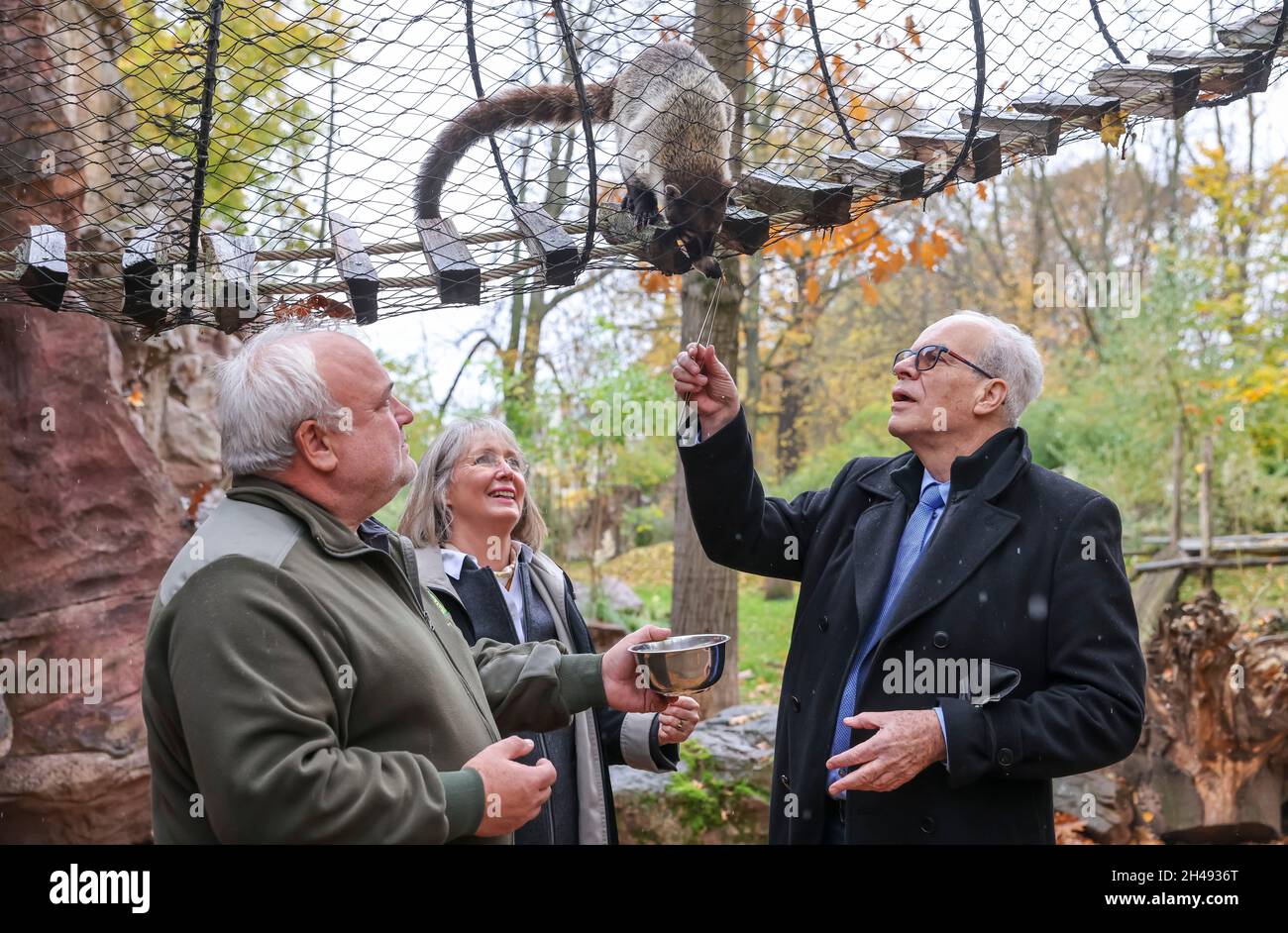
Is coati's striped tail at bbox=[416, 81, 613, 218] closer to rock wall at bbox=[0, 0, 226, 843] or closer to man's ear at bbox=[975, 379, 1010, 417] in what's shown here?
man's ear at bbox=[975, 379, 1010, 417]

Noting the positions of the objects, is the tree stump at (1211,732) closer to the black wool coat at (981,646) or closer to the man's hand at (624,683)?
the black wool coat at (981,646)

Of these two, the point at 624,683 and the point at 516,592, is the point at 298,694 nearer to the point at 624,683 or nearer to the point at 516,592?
the point at 624,683

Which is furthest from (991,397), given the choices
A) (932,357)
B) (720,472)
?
(720,472)

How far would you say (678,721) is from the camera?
2.71 meters

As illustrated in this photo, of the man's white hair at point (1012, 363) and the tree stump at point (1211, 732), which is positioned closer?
the man's white hair at point (1012, 363)

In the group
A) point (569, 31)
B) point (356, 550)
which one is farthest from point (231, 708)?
point (569, 31)

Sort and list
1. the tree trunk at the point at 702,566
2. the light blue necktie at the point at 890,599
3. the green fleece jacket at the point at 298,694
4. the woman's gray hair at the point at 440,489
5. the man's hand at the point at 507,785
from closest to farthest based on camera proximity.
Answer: the green fleece jacket at the point at 298,694, the man's hand at the point at 507,785, the light blue necktie at the point at 890,599, the woman's gray hair at the point at 440,489, the tree trunk at the point at 702,566

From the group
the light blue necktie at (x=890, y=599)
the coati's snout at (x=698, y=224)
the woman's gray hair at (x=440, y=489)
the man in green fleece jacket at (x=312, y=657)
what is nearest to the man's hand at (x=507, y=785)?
the man in green fleece jacket at (x=312, y=657)

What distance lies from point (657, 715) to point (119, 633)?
3362 millimetres

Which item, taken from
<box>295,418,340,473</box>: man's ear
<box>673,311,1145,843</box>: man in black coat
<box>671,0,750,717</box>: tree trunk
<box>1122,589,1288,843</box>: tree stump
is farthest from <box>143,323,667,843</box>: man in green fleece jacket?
<box>1122,589,1288,843</box>: tree stump

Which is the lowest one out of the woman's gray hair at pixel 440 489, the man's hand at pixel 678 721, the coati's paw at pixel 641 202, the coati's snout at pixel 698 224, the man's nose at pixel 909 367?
the man's hand at pixel 678 721

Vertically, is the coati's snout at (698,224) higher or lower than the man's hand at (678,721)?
higher

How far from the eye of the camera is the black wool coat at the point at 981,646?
2195 mm

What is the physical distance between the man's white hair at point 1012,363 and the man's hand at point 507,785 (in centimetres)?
156
